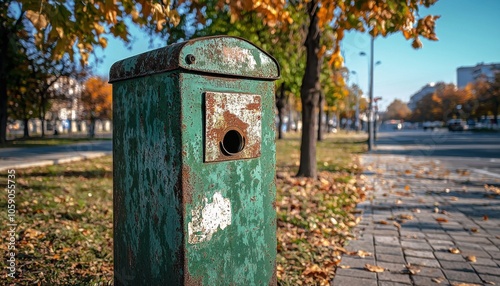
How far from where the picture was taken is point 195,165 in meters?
1.56

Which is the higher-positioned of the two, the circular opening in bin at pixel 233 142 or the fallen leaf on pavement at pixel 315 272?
the circular opening in bin at pixel 233 142

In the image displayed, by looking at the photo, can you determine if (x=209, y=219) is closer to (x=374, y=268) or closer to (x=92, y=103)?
(x=374, y=268)

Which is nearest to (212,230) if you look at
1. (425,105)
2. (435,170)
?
(435,170)

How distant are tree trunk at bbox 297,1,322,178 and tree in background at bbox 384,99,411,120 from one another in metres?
129

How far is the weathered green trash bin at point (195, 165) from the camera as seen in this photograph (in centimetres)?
155

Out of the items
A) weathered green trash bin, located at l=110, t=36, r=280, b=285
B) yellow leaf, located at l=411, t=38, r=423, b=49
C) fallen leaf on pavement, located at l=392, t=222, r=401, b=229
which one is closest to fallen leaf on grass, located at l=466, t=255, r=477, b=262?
fallen leaf on pavement, located at l=392, t=222, r=401, b=229

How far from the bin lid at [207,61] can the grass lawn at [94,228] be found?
183 cm

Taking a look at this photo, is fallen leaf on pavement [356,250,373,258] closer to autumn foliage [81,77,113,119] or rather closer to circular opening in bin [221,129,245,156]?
circular opening in bin [221,129,245,156]

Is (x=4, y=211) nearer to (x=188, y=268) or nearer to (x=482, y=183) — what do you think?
(x=188, y=268)

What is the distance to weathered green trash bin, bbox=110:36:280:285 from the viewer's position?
5.09ft

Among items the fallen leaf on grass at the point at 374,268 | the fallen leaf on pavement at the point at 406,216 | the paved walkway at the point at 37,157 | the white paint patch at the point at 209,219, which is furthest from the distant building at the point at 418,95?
the white paint patch at the point at 209,219

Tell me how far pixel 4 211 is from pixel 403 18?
18.9ft

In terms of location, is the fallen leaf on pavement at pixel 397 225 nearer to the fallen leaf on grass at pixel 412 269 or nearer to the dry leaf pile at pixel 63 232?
the fallen leaf on grass at pixel 412 269

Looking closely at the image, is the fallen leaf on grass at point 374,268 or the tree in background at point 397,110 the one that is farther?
the tree in background at point 397,110
